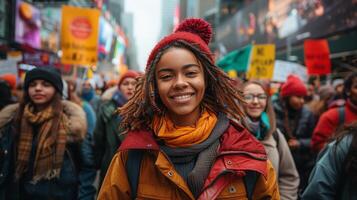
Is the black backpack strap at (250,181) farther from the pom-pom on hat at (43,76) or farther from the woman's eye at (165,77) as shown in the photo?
the pom-pom on hat at (43,76)

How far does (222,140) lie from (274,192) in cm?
40

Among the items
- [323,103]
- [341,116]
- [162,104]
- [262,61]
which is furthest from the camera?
[262,61]

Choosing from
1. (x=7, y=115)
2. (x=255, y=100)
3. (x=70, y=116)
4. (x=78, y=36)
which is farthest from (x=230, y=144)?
(x=78, y=36)

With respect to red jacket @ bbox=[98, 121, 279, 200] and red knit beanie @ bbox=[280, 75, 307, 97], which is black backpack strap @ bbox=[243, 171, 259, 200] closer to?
red jacket @ bbox=[98, 121, 279, 200]

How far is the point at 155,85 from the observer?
221cm

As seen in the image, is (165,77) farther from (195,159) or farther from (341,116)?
(341,116)

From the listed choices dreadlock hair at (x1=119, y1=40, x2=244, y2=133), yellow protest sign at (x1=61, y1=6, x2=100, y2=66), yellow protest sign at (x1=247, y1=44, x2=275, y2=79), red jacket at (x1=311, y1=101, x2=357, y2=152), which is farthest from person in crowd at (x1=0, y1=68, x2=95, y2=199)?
yellow protest sign at (x1=61, y1=6, x2=100, y2=66)

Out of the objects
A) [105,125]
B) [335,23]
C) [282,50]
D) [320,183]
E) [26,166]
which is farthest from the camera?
[282,50]

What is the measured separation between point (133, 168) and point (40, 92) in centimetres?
182

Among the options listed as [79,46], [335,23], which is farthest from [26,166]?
[335,23]

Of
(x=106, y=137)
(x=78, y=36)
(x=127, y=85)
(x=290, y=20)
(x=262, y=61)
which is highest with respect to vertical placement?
(x=290, y=20)

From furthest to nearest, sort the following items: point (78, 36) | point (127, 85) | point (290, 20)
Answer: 1. point (290, 20)
2. point (78, 36)
3. point (127, 85)

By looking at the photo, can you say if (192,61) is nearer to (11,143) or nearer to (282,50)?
(11,143)

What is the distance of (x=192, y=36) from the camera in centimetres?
213
